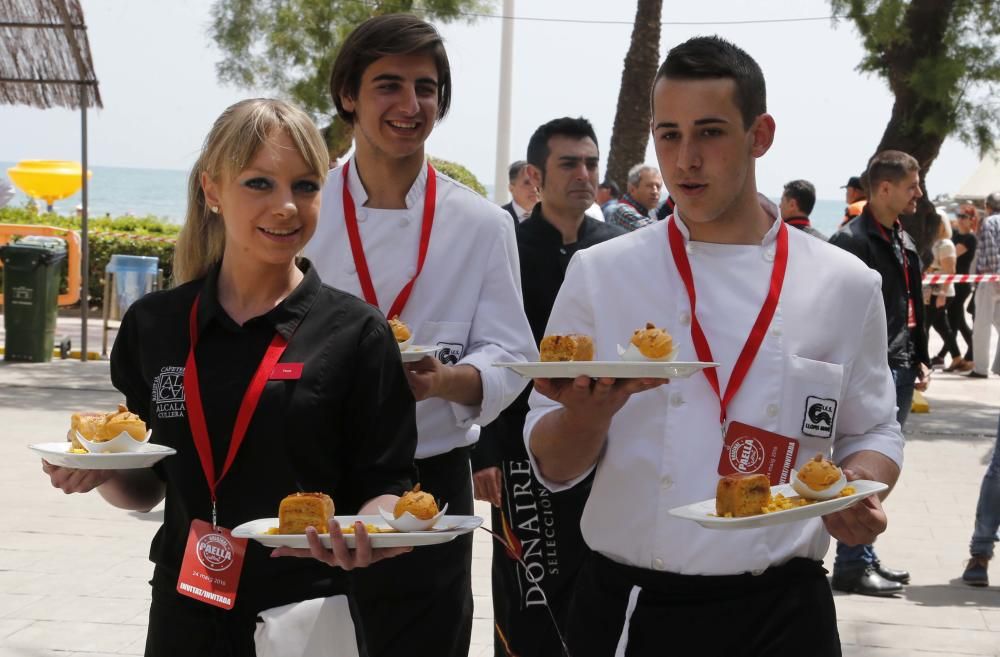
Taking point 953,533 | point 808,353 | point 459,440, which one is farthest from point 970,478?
point 808,353

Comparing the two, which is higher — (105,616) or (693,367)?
(693,367)

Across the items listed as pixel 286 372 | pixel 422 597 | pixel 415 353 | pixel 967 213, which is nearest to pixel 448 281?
pixel 415 353

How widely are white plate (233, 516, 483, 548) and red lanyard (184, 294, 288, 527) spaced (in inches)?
5.7

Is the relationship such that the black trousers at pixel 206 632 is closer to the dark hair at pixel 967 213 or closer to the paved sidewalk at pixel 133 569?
the paved sidewalk at pixel 133 569

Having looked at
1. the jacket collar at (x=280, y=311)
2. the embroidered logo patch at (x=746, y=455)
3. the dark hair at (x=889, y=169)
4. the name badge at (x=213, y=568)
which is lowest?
the name badge at (x=213, y=568)

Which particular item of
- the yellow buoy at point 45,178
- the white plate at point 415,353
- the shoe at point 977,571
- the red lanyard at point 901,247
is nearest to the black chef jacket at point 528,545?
the white plate at point 415,353

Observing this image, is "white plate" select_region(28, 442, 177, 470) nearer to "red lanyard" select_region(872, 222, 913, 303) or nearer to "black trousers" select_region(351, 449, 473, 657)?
"black trousers" select_region(351, 449, 473, 657)

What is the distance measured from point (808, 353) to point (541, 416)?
1.91ft

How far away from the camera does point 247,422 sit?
9.20ft

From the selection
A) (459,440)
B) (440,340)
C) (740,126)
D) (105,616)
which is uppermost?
(740,126)

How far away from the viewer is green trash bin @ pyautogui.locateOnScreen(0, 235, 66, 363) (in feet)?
48.5

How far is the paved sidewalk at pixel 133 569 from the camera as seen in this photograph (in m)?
6.31

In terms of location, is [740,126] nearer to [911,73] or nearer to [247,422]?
[247,422]

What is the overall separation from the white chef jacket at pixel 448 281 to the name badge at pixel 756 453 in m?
1.11
